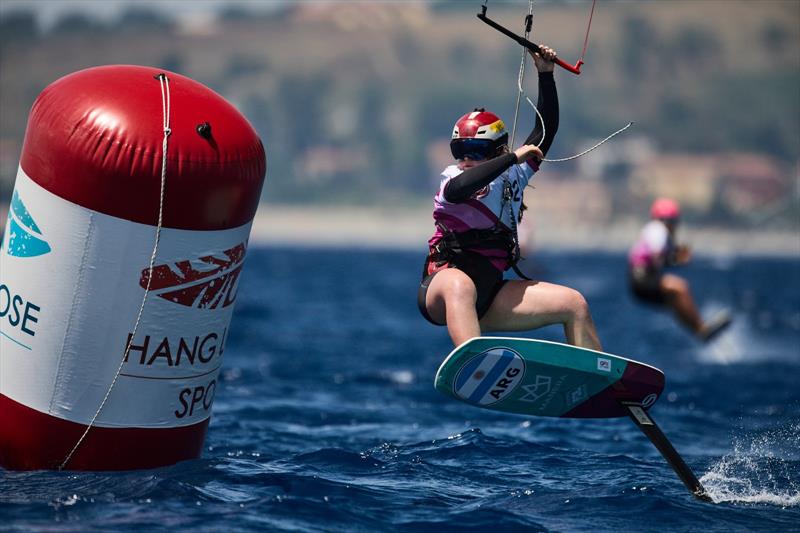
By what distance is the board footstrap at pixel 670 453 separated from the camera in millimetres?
6980

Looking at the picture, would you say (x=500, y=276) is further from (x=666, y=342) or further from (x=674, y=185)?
(x=674, y=185)

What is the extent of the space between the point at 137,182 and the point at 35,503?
1.82 meters

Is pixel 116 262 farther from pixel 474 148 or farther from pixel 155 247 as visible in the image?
pixel 474 148

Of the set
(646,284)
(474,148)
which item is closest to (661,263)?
(646,284)

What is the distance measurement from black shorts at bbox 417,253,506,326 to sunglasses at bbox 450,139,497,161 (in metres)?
0.62

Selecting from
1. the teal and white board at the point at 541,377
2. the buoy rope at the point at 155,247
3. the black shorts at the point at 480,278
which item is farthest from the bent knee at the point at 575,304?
the buoy rope at the point at 155,247

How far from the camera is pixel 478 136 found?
7.15 m

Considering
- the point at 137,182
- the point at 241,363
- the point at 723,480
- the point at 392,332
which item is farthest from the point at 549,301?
the point at 392,332

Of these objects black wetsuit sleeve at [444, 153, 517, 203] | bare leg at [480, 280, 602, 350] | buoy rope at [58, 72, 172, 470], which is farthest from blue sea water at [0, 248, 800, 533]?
black wetsuit sleeve at [444, 153, 517, 203]

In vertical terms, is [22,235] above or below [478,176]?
below

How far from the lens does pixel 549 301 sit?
23.3ft

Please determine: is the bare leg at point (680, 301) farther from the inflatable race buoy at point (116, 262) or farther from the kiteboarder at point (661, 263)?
the inflatable race buoy at point (116, 262)

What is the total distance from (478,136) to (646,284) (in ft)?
26.4

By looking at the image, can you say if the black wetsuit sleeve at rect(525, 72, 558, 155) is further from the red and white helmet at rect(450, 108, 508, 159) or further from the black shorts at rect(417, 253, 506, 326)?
the black shorts at rect(417, 253, 506, 326)
